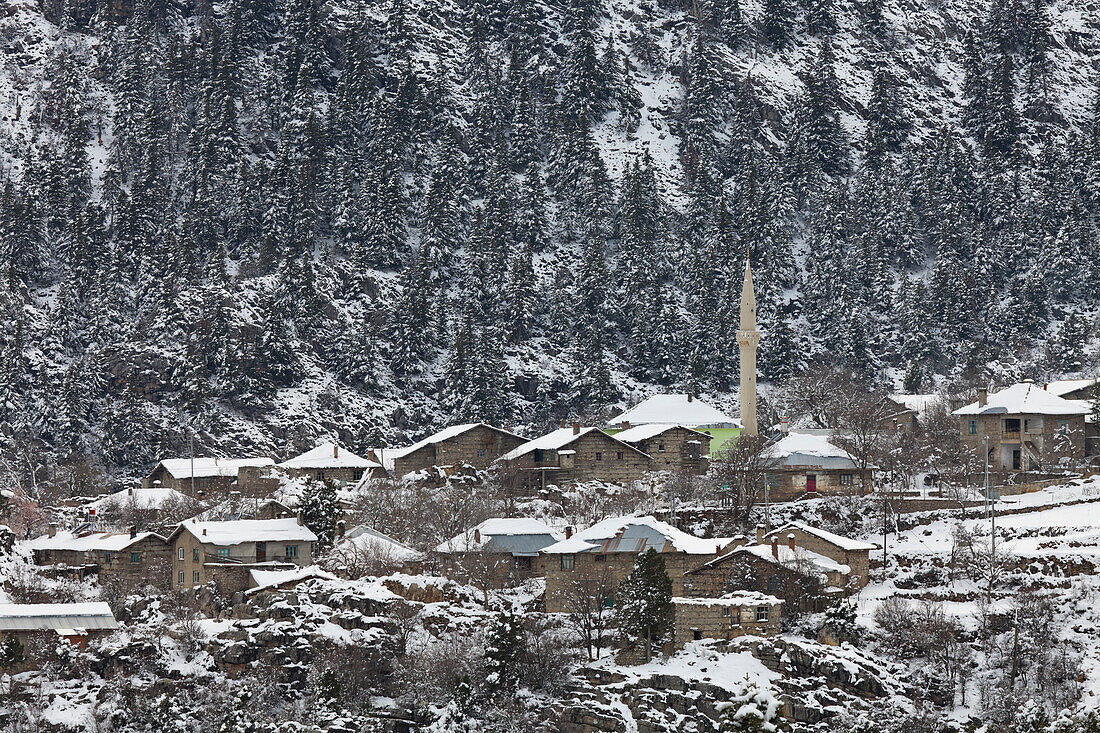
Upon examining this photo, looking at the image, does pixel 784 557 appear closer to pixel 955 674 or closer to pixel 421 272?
pixel 955 674

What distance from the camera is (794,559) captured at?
93375 millimetres

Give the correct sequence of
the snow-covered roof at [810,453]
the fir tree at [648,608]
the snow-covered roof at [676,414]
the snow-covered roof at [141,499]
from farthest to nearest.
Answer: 1. the snow-covered roof at [676,414]
2. the snow-covered roof at [141,499]
3. the snow-covered roof at [810,453]
4. the fir tree at [648,608]

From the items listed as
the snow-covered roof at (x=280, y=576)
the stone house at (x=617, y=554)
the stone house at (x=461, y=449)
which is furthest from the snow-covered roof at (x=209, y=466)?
the stone house at (x=617, y=554)

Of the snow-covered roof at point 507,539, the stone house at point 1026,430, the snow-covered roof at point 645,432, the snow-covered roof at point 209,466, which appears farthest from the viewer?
Result: the snow-covered roof at point 209,466

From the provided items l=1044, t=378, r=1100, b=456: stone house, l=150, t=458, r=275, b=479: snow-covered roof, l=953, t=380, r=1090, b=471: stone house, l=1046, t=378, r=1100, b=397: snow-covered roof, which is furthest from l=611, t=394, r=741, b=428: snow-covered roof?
l=150, t=458, r=275, b=479: snow-covered roof

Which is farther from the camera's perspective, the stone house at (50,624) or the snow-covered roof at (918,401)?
the snow-covered roof at (918,401)

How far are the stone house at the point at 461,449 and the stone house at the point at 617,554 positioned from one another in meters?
38.1

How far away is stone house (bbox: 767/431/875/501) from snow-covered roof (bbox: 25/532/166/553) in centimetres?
3941

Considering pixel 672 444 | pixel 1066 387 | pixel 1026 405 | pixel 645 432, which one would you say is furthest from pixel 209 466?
pixel 1066 387

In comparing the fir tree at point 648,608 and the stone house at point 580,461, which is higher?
the stone house at point 580,461

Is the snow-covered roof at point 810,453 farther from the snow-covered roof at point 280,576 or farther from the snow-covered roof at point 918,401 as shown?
the snow-covered roof at point 280,576

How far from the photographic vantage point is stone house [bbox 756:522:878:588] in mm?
95125

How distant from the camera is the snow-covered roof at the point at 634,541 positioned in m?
95.6

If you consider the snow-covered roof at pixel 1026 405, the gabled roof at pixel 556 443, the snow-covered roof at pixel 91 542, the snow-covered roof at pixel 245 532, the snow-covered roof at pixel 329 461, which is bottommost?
the snow-covered roof at pixel 91 542
